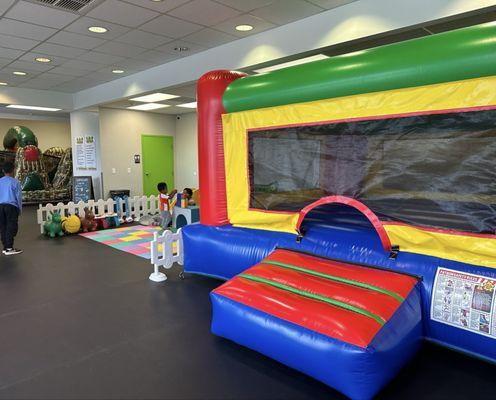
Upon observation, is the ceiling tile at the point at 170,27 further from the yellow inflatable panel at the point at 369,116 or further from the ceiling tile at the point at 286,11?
the yellow inflatable panel at the point at 369,116

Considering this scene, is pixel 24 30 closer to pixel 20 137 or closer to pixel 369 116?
pixel 369 116

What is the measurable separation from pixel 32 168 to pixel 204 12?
9405mm

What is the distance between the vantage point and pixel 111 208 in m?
8.12

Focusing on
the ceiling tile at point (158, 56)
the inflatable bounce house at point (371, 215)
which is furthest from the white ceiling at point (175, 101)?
the inflatable bounce house at point (371, 215)

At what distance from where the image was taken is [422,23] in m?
3.80

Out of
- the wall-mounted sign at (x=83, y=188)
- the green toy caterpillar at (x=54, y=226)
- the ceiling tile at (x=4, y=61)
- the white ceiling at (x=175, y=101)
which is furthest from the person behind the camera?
the wall-mounted sign at (x=83, y=188)

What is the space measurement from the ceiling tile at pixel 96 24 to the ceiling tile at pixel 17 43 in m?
0.96

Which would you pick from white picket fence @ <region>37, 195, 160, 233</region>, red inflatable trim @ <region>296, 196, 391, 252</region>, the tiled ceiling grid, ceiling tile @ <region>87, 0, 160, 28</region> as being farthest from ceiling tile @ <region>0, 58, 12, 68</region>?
red inflatable trim @ <region>296, 196, 391, 252</region>

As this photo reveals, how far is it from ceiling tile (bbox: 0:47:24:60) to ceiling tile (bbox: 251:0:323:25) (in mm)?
4056

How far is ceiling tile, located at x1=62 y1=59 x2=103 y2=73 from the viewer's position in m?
6.57

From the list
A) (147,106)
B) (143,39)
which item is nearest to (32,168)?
(147,106)

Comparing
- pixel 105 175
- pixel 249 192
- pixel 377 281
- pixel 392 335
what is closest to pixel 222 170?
pixel 249 192

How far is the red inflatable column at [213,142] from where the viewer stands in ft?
13.1

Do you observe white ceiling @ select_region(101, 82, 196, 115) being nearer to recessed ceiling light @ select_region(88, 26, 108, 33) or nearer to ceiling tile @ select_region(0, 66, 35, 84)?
ceiling tile @ select_region(0, 66, 35, 84)
